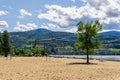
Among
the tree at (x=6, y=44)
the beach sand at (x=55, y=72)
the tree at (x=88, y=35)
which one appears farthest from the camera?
the tree at (x=6, y=44)

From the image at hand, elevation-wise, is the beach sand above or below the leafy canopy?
below

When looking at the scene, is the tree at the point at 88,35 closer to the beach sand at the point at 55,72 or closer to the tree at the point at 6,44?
the beach sand at the point at 55,72

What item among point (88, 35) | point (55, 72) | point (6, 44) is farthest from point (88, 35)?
point (6, 44)

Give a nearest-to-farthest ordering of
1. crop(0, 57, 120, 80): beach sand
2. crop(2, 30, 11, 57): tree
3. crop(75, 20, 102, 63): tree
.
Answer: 1. crop(0, 57, 120, 80): beach sand
2. crop(75, 20, 102, 63): tree
3. crop(2, 30, 11, 57): tree

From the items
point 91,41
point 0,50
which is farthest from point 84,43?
point 0,50

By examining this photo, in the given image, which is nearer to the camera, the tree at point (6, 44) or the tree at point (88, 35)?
the tree at point (88, 35)

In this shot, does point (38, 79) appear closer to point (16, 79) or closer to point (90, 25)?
point (16, 79)

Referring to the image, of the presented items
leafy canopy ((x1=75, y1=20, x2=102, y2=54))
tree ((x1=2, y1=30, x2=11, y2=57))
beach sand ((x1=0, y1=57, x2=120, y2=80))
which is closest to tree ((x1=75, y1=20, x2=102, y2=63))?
leafy canopy ((x1=75, y1=20, x2=102, y2=54))

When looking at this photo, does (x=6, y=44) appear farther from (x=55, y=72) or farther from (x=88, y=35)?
(x=55, y=72)

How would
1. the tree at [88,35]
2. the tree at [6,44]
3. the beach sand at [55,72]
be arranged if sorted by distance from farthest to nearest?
the tree at [6,44] < the tree at [88,35] < the beach sand at [55,72]

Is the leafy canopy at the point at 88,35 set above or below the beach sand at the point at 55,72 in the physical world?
above

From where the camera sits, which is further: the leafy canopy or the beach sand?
the leafy canopy

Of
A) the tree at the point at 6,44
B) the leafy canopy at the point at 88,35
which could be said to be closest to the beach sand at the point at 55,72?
the leafy canopy at the point at 88,35

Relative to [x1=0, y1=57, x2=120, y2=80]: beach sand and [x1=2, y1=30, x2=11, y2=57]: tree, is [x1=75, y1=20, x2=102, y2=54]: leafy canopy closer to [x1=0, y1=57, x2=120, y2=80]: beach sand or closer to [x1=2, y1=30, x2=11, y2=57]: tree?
[x1=0, y1=57, x2=120, y2=80]: beach sand
